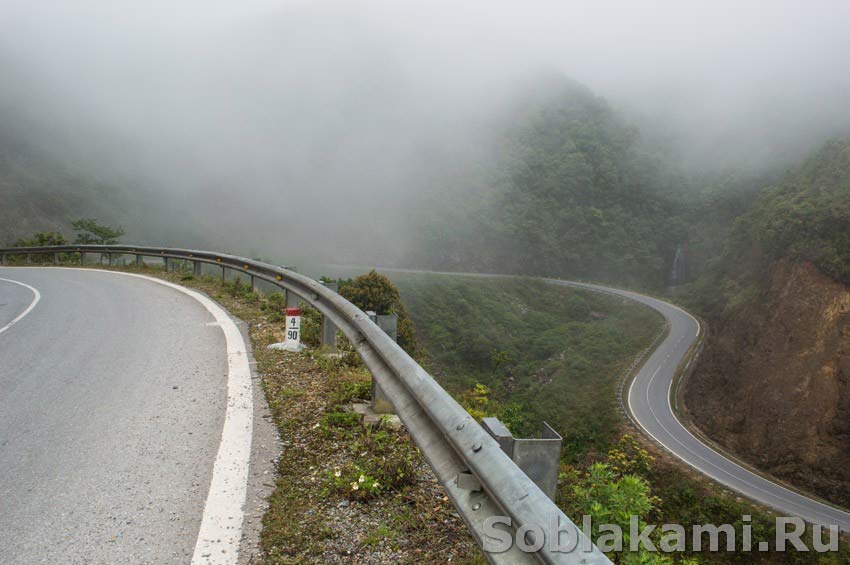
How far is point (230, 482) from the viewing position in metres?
3.16

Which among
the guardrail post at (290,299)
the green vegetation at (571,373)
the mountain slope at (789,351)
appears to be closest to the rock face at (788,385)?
the mountain slope at (789,351)

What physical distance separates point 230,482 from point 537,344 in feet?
199

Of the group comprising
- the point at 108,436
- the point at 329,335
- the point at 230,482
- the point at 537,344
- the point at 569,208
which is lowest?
the point at 537,344

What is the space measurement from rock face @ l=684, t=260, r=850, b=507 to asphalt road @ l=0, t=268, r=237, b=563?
4369 centimetres

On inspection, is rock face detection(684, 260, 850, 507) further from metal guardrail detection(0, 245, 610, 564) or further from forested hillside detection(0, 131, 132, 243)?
forested hillside detection(0, 131, 132, 243)

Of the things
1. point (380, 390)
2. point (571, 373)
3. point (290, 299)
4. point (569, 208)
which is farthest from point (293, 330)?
point (569, 208)

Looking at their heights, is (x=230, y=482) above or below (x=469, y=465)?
below

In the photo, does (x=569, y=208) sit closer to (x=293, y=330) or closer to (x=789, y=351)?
(x=789, y=351)

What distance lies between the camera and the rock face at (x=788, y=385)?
39906mm

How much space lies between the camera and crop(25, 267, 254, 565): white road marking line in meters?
2.48

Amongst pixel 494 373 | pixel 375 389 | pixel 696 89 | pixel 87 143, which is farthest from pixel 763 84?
pixel 375 389

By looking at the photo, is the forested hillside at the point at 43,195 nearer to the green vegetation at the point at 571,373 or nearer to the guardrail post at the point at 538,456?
the green vegetation at the point at 571,373

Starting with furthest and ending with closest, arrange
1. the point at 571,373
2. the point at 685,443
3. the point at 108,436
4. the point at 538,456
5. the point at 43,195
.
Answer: the point at 43,195 < the point at 571,373 < the point at 685,443 < the point at 108,436 < the point at 538,456

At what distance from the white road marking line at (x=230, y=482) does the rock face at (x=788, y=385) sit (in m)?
43.7
